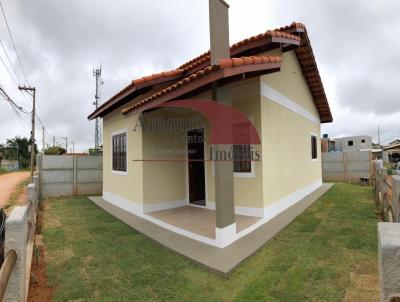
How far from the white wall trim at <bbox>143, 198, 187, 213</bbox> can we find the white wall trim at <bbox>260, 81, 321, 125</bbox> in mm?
4375

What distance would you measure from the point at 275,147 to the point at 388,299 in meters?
5.92

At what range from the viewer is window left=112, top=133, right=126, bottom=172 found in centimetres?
898

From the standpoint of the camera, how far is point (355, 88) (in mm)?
30922

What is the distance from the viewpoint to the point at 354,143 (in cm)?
3875

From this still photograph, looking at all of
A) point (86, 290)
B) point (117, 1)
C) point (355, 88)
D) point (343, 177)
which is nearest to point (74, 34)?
point (117, 1)

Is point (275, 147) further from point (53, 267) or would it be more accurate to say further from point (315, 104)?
point (315, 104)

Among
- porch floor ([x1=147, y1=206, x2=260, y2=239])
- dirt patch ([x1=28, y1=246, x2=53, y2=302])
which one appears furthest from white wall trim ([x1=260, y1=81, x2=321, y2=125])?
dirt patch ([x1=28, y1=246, x2=53, y2=302])

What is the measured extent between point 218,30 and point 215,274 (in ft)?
15.4

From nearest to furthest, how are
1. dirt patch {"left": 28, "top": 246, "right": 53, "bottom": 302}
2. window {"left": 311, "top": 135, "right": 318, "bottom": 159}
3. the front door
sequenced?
dirt patch {"left": 28, "top": 246, "right": 53, "bottom": 302}, the front door, window {"left": 311, "top": 135, "right": 318, "bottom": 159}

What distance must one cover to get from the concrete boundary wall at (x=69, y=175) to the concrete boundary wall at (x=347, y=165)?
546 inches

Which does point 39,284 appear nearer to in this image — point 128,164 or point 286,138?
point 128,164

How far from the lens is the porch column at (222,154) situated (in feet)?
15.9

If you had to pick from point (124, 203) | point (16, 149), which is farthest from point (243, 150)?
point (16, 149)

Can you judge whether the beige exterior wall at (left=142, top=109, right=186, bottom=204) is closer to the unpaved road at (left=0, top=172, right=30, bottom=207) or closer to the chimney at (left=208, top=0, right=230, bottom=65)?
the chimney at (left=208, top=0, right=230, bottom=65)
